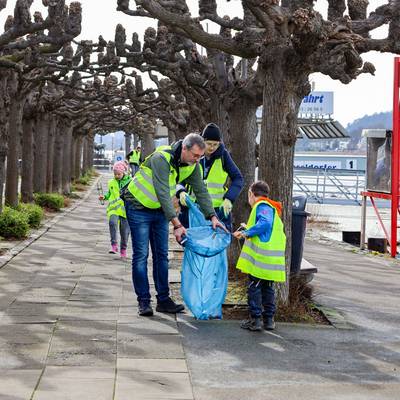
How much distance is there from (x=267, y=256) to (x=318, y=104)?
50.7m

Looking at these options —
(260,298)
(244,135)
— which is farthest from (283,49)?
(244,135)

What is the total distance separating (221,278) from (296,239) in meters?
2.03

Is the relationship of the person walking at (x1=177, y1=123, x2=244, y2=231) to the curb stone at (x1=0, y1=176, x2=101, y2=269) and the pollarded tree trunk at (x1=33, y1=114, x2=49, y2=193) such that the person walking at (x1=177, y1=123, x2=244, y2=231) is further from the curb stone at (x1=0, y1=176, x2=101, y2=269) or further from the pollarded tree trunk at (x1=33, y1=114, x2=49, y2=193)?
the pollarded tree trunk at (x1=33, y1=114, x2=49, y2=193)

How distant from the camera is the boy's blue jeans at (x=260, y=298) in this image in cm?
753

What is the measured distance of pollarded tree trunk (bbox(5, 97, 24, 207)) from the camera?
734 inches

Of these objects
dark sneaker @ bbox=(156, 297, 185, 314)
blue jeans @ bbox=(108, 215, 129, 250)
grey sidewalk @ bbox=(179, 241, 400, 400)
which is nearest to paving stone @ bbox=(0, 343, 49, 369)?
grey sidewalk @ bbox=(179, 241, 400, 400)

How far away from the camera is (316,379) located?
5859mm

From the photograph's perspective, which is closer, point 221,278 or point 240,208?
point 221,278

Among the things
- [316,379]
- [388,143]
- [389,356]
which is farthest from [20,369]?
[388,143]

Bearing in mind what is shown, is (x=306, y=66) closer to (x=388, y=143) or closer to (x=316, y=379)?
(x=316, y=379)

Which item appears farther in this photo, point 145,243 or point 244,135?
point 244,135

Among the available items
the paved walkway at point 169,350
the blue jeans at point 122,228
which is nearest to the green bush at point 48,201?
the blue jeans at point 122,228

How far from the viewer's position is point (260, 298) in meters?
7.68

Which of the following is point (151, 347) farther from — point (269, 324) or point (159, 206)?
point (159, 206)
